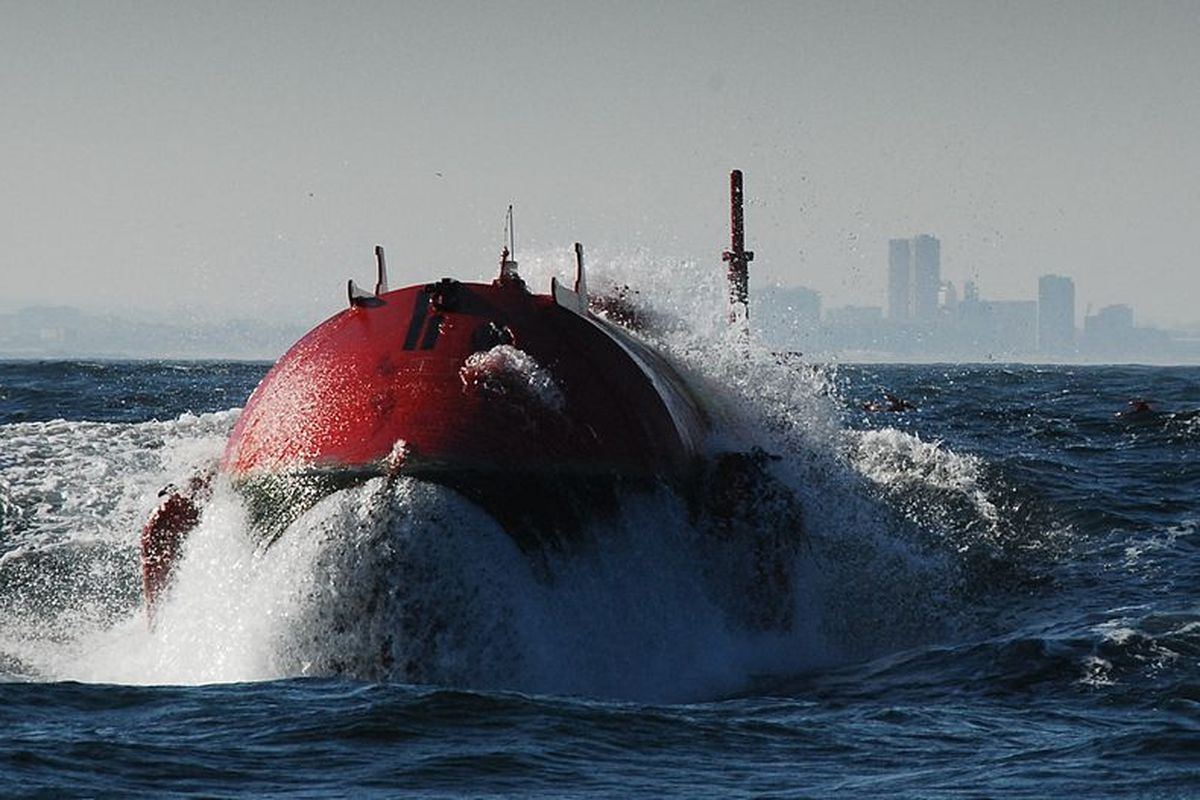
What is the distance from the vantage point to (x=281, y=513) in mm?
16062

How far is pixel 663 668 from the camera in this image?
1566cm

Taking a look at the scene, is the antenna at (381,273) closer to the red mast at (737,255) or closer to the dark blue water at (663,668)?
the dark blue water at (663,668)

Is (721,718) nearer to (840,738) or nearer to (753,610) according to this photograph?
(840,738)

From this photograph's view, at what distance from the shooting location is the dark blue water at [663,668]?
11641 mm

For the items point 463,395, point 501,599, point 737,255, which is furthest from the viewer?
point 737,255

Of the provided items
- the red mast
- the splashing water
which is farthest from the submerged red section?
the red mast

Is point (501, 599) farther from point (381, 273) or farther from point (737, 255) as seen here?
point (737, 255)

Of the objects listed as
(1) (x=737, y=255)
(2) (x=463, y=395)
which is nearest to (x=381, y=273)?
(2) (x=463, y=395)

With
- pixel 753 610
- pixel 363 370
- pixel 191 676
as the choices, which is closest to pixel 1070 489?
pixel 753 610

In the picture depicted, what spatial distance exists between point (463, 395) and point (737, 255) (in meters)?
28.7

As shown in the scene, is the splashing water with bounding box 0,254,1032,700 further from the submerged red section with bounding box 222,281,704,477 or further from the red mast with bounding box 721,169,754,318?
the red mast with bounding box 721,169,754,318

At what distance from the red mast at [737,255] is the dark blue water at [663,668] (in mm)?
18096

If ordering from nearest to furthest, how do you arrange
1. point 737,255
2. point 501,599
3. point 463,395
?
point 501,599 → point 463,395 → point 737,255

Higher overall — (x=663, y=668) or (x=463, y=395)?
(x=463, y=395)
